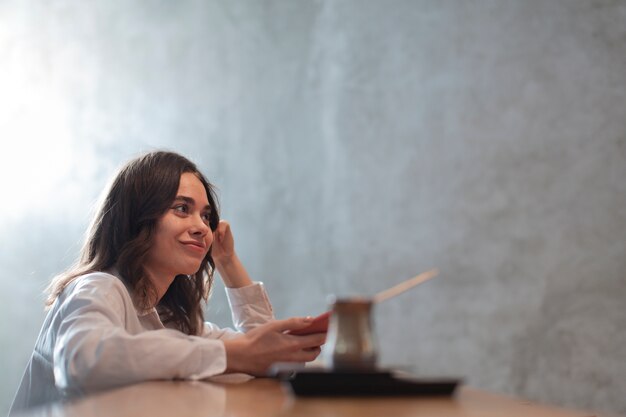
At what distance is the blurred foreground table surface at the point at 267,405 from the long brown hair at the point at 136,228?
0.81m

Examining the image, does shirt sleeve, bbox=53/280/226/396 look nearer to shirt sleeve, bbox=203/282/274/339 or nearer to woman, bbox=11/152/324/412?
woman, bbox=11/152/324/412

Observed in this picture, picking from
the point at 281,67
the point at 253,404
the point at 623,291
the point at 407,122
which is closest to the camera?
the point at 253,404

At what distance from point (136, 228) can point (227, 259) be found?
1.21 feet

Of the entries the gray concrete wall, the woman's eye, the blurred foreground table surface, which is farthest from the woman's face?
the gray concrete wall

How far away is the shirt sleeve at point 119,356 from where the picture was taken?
1425mm

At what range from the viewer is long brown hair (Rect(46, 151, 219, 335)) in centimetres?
206

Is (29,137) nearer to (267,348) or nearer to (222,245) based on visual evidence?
(222,245)

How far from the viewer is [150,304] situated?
204 cm

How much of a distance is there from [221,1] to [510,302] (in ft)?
8.00

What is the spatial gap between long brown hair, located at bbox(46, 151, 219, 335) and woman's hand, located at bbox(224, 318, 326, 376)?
52cm

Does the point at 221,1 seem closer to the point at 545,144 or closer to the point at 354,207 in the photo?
the point at 354,207

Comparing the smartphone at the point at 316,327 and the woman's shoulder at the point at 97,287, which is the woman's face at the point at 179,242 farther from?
the smartphone at the point at 316,327

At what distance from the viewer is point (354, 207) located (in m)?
4.37

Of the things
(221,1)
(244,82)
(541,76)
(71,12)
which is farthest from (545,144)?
(71,12)
